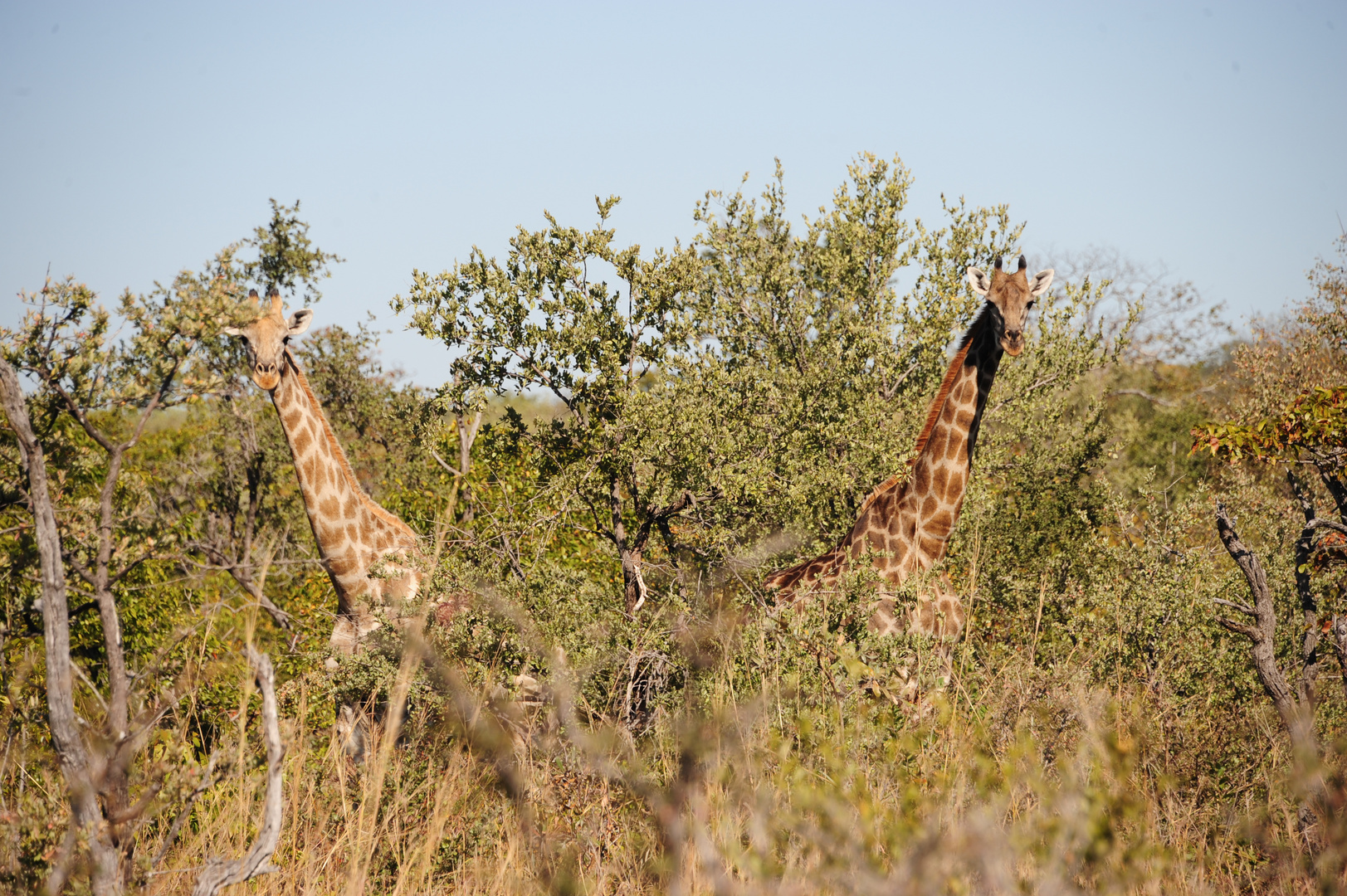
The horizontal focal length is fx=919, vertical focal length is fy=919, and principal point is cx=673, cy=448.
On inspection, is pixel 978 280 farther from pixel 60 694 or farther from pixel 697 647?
pixel 60 694

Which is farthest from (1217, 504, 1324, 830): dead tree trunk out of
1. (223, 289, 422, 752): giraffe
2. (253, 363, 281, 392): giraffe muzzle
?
(253, 363, 281, 392): giraffe muzzle

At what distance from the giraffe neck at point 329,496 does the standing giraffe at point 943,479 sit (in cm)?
331

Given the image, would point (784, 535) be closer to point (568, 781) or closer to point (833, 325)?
point (833, 325)

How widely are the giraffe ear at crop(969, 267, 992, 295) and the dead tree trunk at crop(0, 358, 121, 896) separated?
652 centimetres

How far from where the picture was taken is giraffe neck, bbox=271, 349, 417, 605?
7.30 metres

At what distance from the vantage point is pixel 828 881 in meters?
3.24

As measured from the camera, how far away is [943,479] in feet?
24.0

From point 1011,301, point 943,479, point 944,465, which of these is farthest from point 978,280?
point 943,479

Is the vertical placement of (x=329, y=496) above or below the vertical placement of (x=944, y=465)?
below

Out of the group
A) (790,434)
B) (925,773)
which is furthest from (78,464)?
(925,773)

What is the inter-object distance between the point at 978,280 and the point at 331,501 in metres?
5.61

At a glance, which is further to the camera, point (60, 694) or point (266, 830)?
point (60, 694)

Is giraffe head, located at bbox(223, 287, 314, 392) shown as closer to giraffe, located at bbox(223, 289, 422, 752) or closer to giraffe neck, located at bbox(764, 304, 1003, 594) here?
giraffe, located at bbox(223, 289, 422, 752)

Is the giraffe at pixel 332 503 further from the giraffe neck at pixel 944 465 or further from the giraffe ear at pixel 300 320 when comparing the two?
the giraffe neck at pixel 944 465
